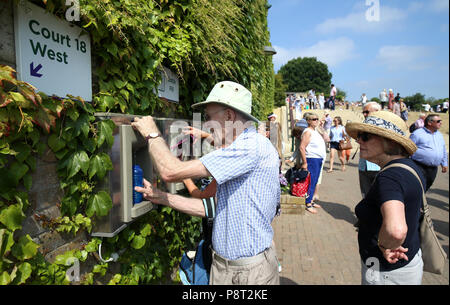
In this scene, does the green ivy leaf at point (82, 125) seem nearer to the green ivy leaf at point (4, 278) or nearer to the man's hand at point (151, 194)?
the man's hand at point (151, 194)

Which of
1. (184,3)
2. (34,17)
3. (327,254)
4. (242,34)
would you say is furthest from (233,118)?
(327,254)

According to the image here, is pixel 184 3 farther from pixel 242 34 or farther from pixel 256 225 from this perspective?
pixel 256 225

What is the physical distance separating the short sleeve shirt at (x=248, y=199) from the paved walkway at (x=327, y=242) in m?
2.16

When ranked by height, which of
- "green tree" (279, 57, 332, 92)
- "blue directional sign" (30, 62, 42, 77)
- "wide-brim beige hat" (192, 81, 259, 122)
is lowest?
"wide-brim beige hat" (192, 81, 259, 122)

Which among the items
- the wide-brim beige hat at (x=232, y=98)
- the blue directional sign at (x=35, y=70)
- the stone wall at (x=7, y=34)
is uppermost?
the stone wall at (x=7, y=34)

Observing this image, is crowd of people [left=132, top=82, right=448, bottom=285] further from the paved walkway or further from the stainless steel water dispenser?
the paved walkway

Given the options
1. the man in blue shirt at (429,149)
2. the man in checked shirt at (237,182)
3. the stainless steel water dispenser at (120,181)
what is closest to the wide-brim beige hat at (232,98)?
the man in checked shirt at (237,182)

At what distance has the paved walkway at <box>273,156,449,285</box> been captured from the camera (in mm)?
3738

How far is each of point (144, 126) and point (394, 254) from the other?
183cm

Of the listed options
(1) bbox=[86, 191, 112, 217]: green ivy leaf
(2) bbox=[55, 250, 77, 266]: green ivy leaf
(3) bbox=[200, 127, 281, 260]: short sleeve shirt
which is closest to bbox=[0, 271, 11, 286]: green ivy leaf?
(2) bbox=[55, 250, 77, 266]: green ivy leaf

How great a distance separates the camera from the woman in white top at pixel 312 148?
5656 millimetres

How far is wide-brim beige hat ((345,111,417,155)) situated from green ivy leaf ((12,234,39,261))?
6.93ft

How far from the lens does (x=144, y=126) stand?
1.95m
